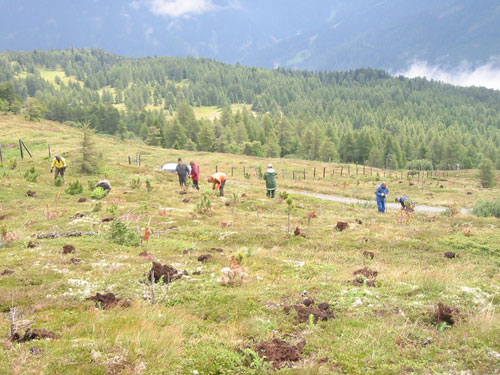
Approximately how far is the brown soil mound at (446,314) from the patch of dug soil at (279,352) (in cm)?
263

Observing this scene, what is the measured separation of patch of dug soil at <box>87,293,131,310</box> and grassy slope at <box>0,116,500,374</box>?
0.63 feet

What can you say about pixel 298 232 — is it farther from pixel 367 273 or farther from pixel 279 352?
pixel 279 352

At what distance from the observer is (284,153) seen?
361 feet

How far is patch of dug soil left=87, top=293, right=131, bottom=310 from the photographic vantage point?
6785mm

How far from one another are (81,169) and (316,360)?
2864 cm

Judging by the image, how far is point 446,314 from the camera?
641 cm

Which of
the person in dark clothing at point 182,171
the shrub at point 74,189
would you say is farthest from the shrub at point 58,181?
the person in dark clothing at point 182,171

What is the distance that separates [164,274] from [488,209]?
80.9 ft

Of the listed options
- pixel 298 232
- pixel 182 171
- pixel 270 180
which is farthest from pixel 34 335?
pixel 182 171

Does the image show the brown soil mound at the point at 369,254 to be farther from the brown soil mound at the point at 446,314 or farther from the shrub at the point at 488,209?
the shrub at the point at 488,209

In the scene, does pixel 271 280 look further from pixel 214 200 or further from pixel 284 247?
pixel 214 200

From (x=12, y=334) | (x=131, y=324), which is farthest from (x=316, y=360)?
(x=12, y=334)

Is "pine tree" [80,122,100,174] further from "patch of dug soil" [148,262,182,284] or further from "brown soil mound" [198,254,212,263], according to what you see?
"patch of dug soil" [148,262,182,284]

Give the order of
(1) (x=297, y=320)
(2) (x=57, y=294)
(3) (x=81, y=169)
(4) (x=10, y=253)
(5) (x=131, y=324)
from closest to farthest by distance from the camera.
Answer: (5) (x=131, y=324) → (1) (x=297, y=320) → (2) (x=57, y=294) → (4) (x=10, y=253) → (3) (x=81, y=169)
